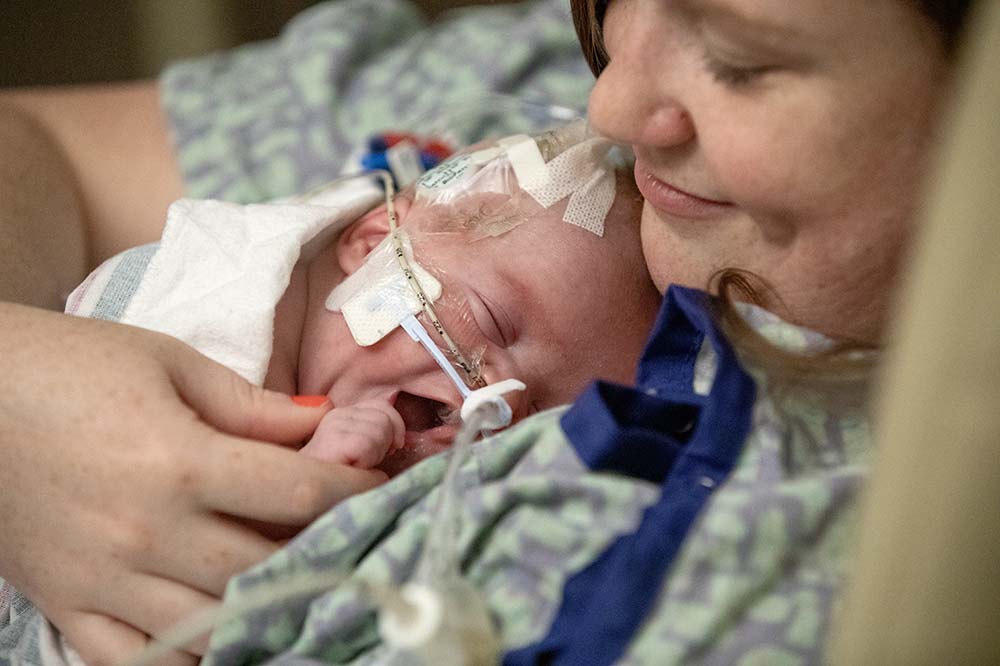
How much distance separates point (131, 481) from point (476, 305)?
1.59 ft

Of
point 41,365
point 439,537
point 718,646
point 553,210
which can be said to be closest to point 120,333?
point 41,365

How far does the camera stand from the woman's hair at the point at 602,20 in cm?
84

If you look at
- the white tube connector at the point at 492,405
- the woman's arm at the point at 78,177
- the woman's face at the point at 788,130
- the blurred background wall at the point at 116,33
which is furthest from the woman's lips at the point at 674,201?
the blurred background wall at the point at 116,33

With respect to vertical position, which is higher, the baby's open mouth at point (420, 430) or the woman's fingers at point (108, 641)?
the baby's open mouth at point (420, 430)

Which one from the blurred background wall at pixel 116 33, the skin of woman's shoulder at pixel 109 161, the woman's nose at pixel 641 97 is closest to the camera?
the woman's nose at pixel 641 97

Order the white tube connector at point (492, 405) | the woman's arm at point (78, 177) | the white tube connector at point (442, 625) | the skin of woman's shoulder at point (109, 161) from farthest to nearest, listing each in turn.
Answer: the skin of woman's shoulder at point (109, 161), the woman's arm at point (78, 177), the white tube connector at point (492, 405), the white tube connector at point (442, 625)

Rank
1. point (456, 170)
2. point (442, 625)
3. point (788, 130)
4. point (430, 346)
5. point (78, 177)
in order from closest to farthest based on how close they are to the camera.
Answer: point (442, 625)
point (788, 130)
point (430, 346)
point (456, 170)
point (78, 177)

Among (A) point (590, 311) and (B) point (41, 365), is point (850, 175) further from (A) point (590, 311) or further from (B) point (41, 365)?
(B) point (41, 365)

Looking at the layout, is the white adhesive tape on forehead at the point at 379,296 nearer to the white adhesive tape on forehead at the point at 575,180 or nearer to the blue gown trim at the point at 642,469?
the white adhesive tape on forehead at the point at 575,180

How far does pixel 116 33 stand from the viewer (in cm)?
252

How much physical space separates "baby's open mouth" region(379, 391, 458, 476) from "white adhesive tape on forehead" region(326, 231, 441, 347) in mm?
93

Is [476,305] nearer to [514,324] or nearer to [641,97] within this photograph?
[514,324]

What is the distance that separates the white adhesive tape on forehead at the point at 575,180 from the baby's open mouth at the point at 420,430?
0.97 ft

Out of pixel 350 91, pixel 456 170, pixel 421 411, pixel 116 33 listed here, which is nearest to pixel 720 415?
pixel 421 411
